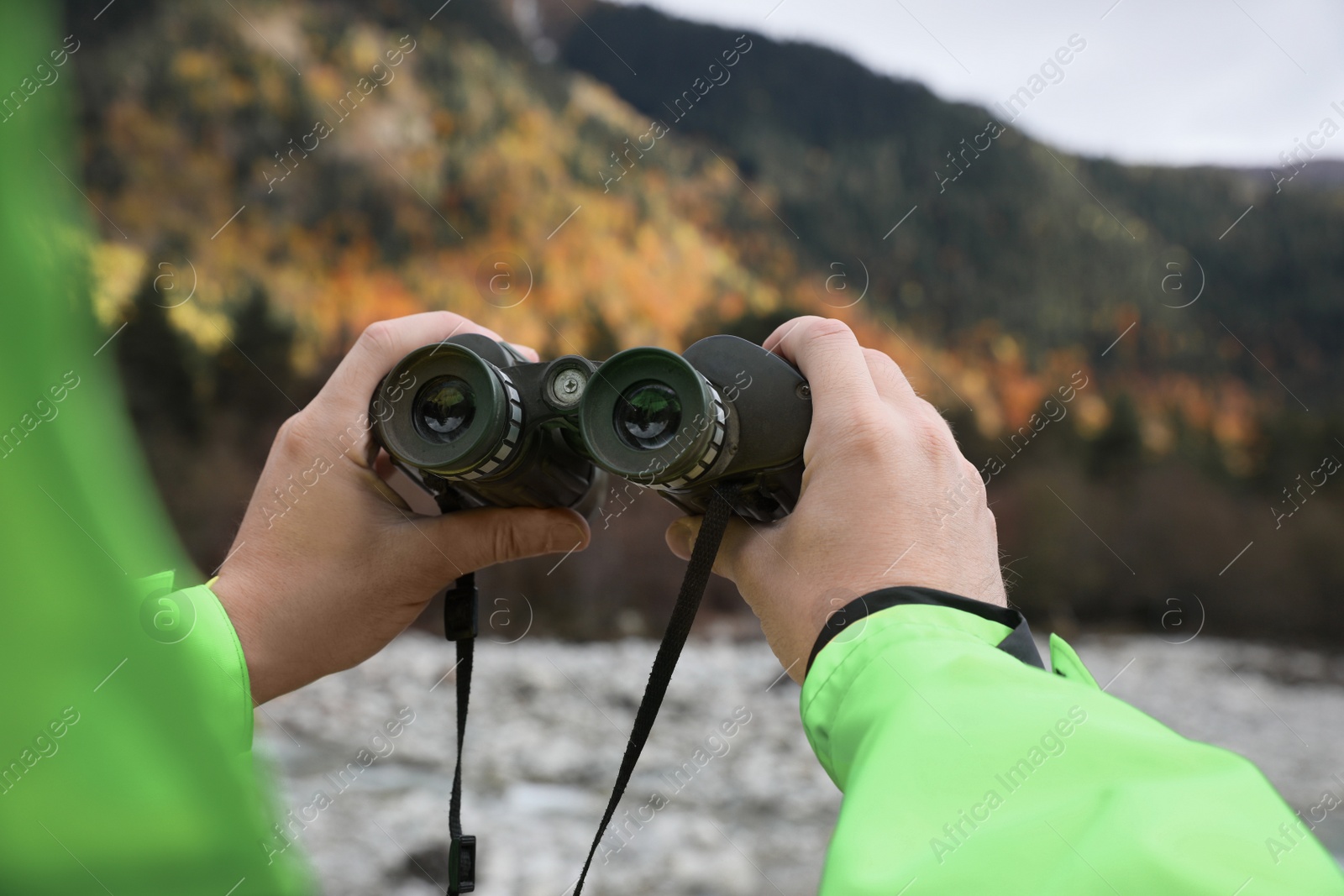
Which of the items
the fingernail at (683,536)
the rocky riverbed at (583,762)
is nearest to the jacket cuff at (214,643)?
the fingernail at (683,536)

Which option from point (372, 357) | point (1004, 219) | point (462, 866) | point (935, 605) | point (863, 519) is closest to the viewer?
point (935, 605)

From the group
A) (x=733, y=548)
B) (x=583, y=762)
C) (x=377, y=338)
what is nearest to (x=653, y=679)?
(x=733, y=548)

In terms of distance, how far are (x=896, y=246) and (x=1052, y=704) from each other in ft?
94.2

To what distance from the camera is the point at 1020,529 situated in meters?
12.6

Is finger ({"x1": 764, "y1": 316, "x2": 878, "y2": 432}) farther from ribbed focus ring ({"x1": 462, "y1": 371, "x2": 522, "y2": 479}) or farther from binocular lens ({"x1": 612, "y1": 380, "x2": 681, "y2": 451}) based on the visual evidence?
ribbed focus ring ({"x1": 462, "y1": 371, "x2": 522, "y2": 479})

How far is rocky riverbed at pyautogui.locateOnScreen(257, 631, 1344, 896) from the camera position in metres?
4.00

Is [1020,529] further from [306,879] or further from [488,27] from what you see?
[488,27]

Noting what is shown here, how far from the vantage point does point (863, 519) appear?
97 cm

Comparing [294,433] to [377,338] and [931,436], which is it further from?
[931,436]

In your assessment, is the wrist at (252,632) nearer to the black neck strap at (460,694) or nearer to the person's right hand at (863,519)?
the black neck strap at (460,694)

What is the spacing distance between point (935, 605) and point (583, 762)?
16.9ft

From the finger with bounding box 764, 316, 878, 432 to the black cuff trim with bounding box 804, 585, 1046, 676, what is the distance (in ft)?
0.85

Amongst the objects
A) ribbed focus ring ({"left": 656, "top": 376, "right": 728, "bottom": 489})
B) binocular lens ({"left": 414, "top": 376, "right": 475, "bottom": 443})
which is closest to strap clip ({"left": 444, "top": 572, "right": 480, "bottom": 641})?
binocular lens ({"left": 414, "top": 376, "right": 475, "bottom": 443})

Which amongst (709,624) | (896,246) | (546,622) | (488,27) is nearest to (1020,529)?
(709,624)
